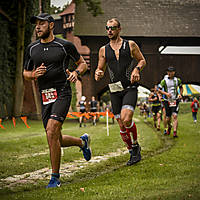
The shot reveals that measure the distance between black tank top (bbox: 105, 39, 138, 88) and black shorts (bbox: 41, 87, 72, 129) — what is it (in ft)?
4.29

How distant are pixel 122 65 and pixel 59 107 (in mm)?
1653

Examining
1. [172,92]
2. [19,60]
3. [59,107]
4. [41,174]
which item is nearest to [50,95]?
[59,107]

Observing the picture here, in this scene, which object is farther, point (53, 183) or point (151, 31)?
point (151, 31)

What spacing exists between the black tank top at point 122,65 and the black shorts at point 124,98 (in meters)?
0.12

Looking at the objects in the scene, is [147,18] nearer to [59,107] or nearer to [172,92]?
[172,92]

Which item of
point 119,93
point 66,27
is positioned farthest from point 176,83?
point 66,27

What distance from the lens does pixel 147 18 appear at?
3056 cm

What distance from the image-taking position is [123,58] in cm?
605

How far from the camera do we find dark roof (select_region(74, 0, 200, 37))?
90.4ft

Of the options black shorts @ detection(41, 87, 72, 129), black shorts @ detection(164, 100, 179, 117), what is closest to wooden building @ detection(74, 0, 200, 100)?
black shorts @ detection(164, 100, 179, 117)

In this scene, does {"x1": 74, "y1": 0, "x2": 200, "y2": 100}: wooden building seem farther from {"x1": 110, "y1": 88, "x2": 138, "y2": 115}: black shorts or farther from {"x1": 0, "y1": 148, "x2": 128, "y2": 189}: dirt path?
{"x1": 110, "y1": 88, "x2": 138, "y2": 115}: black shorts

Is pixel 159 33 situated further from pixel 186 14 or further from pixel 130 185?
pixel 130 185

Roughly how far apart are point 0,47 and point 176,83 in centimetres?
1681

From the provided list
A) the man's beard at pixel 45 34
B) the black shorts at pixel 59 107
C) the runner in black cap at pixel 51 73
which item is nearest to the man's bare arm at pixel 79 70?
the runner in black cap at pixel 51 73
